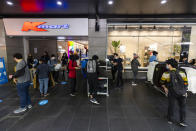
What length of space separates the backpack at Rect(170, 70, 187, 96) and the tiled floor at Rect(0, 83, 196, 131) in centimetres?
88

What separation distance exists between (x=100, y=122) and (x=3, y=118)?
2573mm

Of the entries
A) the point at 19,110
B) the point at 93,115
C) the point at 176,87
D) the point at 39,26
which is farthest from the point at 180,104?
the point at 39,26

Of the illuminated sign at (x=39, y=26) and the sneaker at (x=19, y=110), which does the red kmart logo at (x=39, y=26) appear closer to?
the illuminated sign at (x=39, y=26)

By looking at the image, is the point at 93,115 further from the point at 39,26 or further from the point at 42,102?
the point at 39,26

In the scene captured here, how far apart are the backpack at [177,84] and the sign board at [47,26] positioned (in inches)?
182

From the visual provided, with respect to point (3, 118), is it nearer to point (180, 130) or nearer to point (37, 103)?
point (37, 103)

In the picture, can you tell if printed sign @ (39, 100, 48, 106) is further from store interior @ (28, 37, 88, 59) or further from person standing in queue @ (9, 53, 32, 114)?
store interior @ (28, 37, 88, 59)

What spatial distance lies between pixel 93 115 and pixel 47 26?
17.2 ft

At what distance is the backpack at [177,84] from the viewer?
214 cm

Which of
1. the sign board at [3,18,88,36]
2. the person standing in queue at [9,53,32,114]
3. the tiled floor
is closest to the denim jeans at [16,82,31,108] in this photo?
the person standing in queue at [9,53,32,114]

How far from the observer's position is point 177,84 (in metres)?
2.17

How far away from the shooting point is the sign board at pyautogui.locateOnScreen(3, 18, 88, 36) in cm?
551

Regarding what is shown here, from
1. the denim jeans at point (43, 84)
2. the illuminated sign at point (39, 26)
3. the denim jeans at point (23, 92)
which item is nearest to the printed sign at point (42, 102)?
the denim jeans at point (23, 92)

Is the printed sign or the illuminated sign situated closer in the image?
the printed sign
